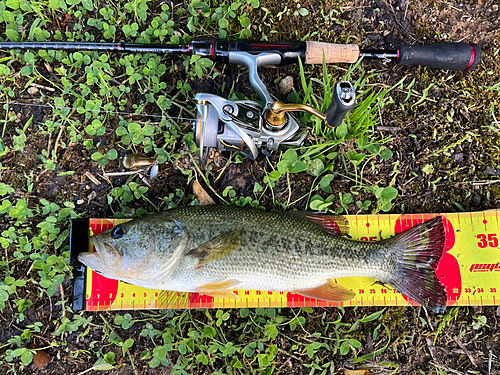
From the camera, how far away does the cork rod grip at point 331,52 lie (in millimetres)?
2957

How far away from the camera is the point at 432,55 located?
10.1ft

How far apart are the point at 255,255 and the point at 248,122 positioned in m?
1.10

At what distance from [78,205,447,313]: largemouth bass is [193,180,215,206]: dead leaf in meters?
0.23

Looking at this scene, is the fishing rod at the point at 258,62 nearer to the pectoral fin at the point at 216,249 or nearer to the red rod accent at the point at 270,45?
the red rod accent at the point at 270,45

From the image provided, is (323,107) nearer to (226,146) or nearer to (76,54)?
(226,146)

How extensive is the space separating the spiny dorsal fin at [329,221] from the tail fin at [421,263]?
428mm

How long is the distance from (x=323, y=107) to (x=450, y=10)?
179cm

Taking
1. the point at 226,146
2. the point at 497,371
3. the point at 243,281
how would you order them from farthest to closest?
1. the point at 497,371
2. the point at 226,146
3. the point at 243,281

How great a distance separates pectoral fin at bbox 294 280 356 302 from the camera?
9.14 ft

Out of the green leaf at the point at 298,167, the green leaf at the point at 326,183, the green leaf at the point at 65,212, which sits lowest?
the green leaf at the point at 65,212

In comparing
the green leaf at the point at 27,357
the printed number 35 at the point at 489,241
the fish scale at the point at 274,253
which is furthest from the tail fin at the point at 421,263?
the green leaf at the point at 27,357

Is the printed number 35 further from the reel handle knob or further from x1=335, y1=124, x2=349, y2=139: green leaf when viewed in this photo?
the reel handle knob

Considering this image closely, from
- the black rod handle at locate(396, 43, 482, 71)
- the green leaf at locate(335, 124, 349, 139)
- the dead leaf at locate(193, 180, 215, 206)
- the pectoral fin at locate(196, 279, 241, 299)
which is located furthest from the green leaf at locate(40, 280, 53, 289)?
the black rod handle at locate(396, 43, 482, 71)

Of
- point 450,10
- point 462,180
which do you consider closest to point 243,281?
point 462,180
